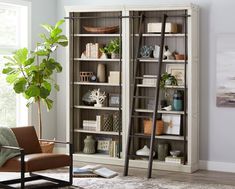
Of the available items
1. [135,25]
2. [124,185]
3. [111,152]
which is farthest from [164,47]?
[124,185]

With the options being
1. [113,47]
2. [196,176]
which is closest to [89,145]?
[113,47]

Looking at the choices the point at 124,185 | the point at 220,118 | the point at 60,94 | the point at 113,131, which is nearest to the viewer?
the point at 124,185

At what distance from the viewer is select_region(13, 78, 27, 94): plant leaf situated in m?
7.66

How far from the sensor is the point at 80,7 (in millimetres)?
8211

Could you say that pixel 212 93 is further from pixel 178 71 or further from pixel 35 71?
pixel 35 71

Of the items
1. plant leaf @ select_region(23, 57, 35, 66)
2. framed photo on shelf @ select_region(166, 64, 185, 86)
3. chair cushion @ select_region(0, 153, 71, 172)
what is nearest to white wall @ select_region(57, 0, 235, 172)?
framed photo on shelf @ select_region(166, 64, 185, 86)

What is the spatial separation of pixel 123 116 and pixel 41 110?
4.63ft

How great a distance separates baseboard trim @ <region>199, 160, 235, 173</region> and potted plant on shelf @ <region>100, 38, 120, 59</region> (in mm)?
1953

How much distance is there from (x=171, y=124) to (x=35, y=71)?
6.67 ft

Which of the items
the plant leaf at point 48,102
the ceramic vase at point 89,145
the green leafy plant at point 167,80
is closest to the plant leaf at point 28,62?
the plant leaf at point 48,102

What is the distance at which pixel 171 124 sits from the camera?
789cm

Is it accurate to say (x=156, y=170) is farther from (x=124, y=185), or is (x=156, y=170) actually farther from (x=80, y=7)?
(x=80, y=7)

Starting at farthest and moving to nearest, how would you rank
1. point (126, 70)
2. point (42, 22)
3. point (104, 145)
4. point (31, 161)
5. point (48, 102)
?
point (42, 22) < point (104, 145) < point (48, 102) < point (126, 70) < point (31, 161)

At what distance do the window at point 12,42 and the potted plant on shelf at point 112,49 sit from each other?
1199 mm
